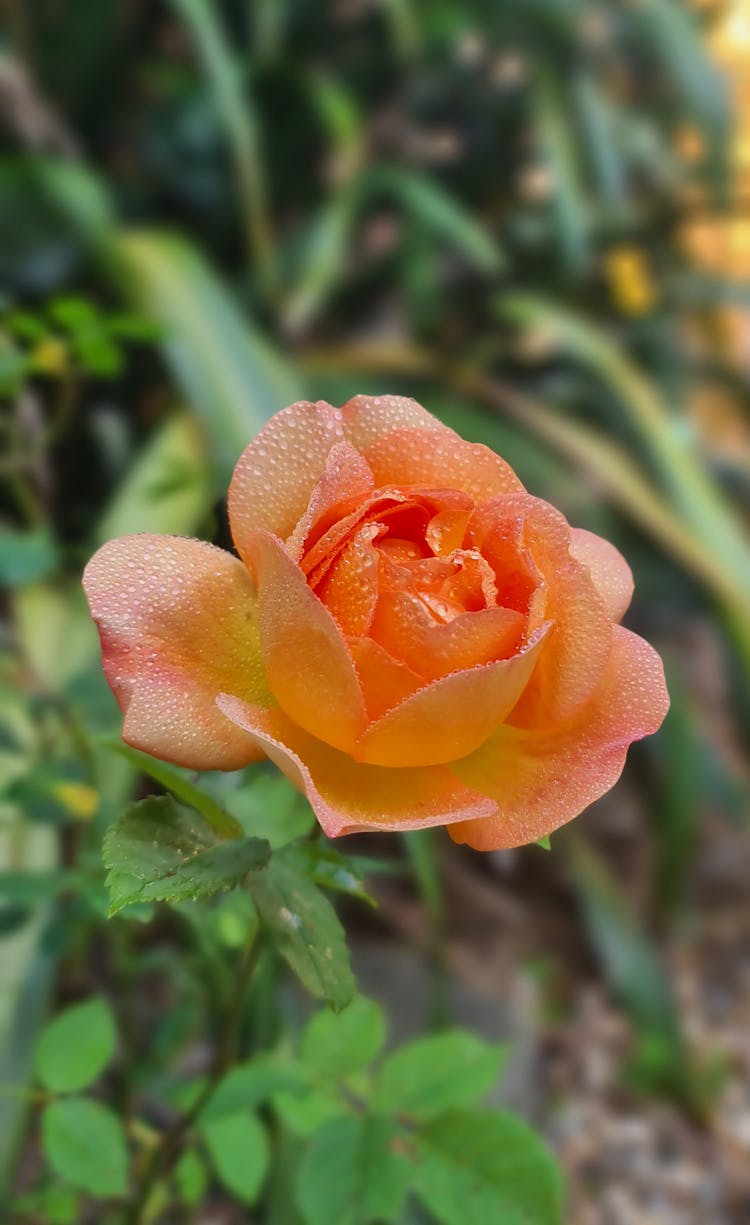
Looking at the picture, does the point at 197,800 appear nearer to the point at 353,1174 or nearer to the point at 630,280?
the point at 353,1174

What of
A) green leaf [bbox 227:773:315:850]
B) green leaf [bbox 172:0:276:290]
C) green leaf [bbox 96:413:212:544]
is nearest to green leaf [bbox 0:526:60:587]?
green leaf [bbox 227:773:315:850]

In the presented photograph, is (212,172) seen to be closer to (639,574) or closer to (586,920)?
(639,574)

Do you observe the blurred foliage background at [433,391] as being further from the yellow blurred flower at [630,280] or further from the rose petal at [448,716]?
the rose petal at [448,716]

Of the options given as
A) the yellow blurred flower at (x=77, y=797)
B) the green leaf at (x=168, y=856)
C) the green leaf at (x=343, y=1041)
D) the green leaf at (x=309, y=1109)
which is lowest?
the green leaf at (x=309, y=1109)

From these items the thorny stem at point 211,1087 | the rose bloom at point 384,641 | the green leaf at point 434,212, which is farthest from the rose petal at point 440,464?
the green leaf at point 434,212

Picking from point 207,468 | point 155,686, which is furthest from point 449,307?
point 155,686

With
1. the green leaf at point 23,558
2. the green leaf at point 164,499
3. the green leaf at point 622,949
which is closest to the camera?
the green leaf at point 23,558
